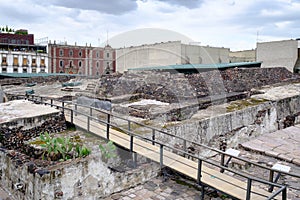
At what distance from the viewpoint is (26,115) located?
6.89 metres

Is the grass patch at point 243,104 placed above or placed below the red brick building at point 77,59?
below

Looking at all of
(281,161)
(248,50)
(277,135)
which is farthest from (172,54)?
(281,161)

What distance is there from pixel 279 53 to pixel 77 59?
3061 centimetres

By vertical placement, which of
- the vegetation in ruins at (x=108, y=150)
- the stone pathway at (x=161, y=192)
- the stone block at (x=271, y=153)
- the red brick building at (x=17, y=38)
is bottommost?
the stone pathway at (x=161, y=192)

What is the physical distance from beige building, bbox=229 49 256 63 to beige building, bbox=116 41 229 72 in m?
3.94

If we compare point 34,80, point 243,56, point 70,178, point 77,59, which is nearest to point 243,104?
point 70,178

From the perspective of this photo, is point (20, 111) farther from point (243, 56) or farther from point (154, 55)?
point (243, 56)

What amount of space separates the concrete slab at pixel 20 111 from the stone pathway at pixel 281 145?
533 centimetres

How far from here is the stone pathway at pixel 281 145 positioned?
7203 millimetres

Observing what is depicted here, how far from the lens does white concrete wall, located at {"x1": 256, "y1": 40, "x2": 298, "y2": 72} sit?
21.6 m

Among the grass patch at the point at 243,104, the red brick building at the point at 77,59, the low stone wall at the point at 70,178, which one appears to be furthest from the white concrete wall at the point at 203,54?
the low stone wall at the point at 70,178

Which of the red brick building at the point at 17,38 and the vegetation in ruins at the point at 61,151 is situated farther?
the red brick building at the point at 17,38

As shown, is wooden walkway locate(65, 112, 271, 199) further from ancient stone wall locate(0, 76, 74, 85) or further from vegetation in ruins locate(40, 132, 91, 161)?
ancient stone wall locate(0, 76, 74, 85)

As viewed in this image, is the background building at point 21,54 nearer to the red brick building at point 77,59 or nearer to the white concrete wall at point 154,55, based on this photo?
the red brick building at point 77,59
